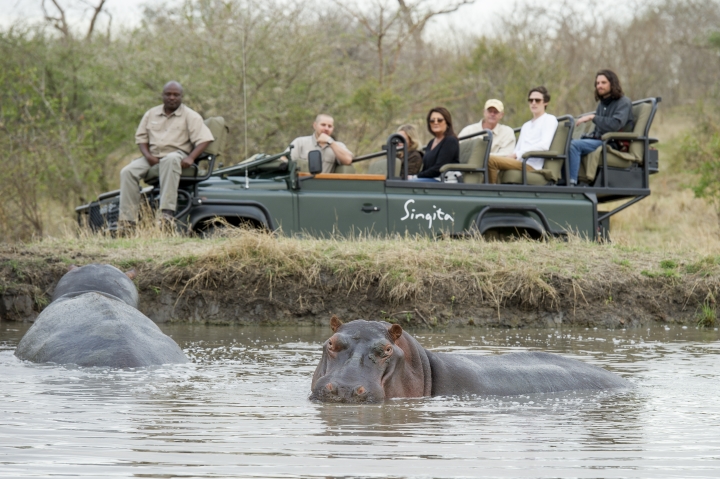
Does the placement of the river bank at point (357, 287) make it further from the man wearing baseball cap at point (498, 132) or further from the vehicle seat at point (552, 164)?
the man wearing baseball cap at point (498, 132)

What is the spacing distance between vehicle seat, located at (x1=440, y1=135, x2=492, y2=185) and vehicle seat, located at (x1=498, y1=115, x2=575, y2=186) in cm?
39

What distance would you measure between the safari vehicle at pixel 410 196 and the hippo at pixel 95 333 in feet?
11.5

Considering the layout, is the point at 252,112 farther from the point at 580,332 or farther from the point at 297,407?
the point at 297,407

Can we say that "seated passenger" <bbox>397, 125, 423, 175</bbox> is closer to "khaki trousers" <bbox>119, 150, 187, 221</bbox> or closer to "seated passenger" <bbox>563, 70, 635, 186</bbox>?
"seated passenger" <bbox>563, 70, 635, 186</bbox>

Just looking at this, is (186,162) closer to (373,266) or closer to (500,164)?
(373,266)

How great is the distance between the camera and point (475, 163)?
12.9 metres

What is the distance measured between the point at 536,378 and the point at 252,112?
1398 centimetres

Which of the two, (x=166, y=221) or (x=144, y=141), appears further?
(x=144, y=141)

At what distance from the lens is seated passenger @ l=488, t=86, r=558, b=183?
13031 mm

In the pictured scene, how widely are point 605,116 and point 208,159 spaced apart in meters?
4.86

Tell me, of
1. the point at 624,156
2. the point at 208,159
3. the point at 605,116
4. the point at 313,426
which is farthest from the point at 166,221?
the point at 313,426

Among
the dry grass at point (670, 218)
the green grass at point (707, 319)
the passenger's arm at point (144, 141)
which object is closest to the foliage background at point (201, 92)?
the dry grass at point (670, 218)

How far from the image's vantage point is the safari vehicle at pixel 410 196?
1209 centimetres

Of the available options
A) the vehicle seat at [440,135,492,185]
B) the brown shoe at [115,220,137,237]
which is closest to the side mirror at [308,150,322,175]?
the vehicle seat at [440,135,492,185]
